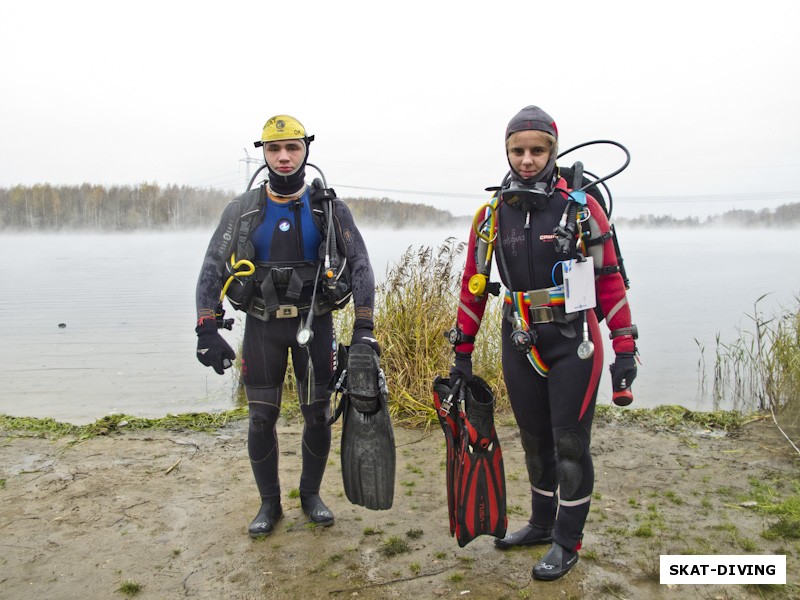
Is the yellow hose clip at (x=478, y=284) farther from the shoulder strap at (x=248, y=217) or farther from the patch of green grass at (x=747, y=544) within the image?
the patch of green grass at (x=747, y=544)

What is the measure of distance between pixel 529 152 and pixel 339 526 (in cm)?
208

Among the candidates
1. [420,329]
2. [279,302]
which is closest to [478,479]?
[279,302]

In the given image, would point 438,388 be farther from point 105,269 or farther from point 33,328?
point 105,269

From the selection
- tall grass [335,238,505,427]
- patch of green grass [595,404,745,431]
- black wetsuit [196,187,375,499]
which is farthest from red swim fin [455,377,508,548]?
patch of green grass [595,404,745,431]

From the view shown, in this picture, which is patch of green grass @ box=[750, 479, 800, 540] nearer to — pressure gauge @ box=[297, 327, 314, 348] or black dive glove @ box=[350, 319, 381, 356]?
black dive glove @ box=[350, 319, 381, 356]

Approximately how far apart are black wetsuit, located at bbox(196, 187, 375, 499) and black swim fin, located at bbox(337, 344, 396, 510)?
0.90 feet

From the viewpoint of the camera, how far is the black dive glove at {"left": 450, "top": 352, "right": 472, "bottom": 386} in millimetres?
2949

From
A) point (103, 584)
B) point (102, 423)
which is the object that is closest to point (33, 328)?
point (102, 423)

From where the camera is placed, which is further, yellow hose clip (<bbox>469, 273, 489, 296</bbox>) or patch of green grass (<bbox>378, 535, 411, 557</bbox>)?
patch of green grass (<bbox>378, 535, 411, 557</bbox>)

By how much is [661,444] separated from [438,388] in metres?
2.37

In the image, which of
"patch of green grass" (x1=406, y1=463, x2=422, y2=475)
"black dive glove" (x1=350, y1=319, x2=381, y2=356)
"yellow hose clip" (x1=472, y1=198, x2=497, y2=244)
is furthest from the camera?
"patch of green grass" (x1=406, y1=463, x2=422, y2=475)

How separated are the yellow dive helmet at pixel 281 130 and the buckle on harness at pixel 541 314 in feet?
4.68

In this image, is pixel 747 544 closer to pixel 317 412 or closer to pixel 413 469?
pixel 413 469

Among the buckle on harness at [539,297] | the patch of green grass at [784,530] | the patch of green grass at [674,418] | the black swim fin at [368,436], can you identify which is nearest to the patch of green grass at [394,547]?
the black swim fin at [368,436]
